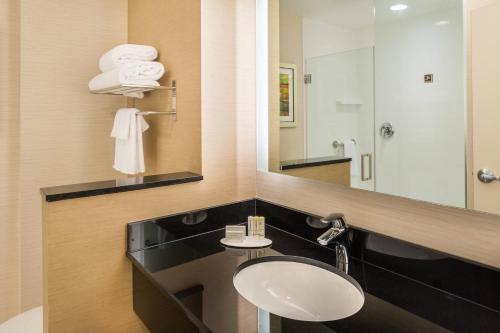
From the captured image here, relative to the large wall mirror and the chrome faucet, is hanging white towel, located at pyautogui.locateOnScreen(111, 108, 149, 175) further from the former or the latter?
the chrome faucet

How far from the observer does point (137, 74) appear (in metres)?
1.66

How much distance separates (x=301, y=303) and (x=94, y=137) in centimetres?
176

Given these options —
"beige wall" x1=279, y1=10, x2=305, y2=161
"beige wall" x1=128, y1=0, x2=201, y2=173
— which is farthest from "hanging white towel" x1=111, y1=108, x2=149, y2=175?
"beige wall" x1=279, y1=10, x2=305, y2=161

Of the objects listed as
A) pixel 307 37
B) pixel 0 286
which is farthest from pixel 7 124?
pixel 307 37

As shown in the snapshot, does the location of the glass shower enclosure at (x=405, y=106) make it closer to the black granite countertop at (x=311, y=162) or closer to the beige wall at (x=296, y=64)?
the black granite countertop at (x=311, y=162)

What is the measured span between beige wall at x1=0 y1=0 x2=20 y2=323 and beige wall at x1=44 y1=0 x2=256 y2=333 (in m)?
1.05

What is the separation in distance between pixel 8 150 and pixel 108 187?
44.9 inches

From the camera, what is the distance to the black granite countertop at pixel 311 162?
129cm

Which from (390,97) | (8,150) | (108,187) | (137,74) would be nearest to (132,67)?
(137,74)

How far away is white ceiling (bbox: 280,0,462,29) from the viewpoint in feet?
3.17

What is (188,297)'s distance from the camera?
0.98 meters

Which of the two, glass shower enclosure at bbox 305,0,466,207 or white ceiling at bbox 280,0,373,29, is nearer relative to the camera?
glass shower enclosure at bbox 305,0,466,207

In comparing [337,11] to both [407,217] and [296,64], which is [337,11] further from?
[407,217]

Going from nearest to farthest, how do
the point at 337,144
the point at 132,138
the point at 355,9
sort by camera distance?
1. the point at 355,9
2. the point at 337,144
3. the point at 132,138
